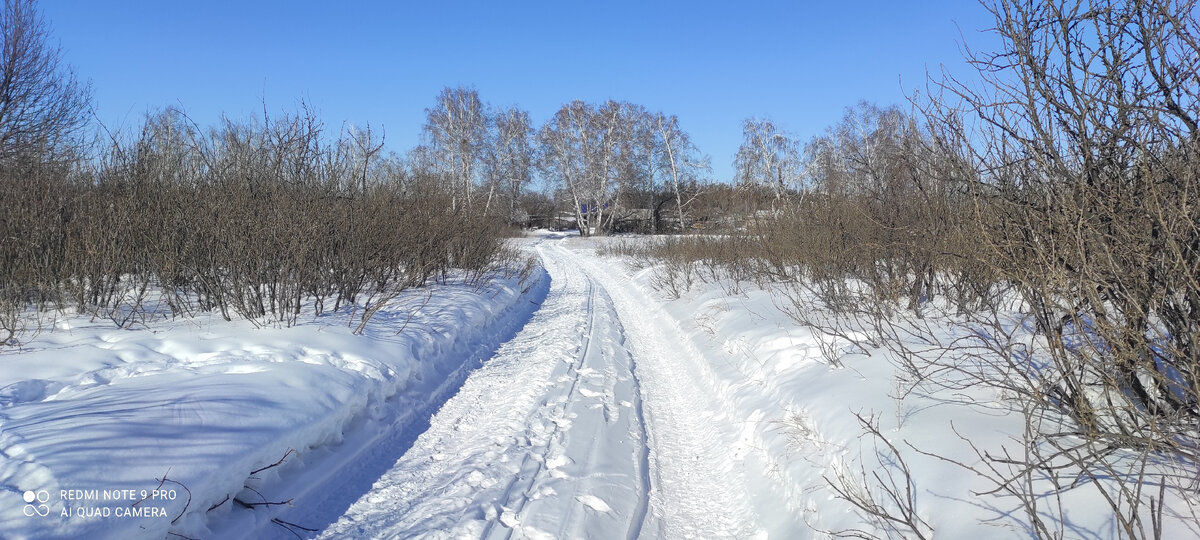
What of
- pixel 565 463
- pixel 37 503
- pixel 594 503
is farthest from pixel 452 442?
pixel 37 503

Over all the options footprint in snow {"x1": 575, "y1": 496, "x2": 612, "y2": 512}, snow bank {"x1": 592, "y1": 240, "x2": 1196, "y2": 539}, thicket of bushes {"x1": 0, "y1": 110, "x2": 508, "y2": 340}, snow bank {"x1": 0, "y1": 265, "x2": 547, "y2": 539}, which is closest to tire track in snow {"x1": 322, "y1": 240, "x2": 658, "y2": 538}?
footprint in snow {"x1": 575, "y1": 496, "x2": 612, "y2": 512}

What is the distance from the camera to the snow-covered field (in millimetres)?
2881

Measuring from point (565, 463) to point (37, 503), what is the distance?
2.80 meters

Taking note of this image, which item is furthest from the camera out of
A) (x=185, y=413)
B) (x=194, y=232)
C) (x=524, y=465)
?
(x=194, y=232)

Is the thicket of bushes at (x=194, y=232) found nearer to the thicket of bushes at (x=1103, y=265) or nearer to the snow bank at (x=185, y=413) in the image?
the snow bank at (x=185, y=413)

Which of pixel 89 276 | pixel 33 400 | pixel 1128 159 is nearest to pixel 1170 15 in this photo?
pixel 1128 159

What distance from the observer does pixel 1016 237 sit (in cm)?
325

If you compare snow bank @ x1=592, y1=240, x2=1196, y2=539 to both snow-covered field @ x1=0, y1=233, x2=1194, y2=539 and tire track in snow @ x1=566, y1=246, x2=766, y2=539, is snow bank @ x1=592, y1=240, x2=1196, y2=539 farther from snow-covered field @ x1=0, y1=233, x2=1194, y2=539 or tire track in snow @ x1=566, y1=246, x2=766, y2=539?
tire track in snow @ x1=566, y1=246, x2=766, y2=539

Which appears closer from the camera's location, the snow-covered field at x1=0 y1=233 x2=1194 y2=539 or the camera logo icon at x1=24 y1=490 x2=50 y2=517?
the camera logo icon at x1=24 y1=490 x2=50 y2=517

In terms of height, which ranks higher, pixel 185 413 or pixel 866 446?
pixel 185 413

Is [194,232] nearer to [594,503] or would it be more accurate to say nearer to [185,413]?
[185,413]

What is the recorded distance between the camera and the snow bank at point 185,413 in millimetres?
2719

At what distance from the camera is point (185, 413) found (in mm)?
3637

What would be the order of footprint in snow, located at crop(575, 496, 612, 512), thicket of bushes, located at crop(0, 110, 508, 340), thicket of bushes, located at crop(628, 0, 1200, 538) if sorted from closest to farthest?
thicket of bushes, located at crop(628, 0, 1200, 538) < footprint in snow, located at crop(575, 496, 612, 512) < thicket of bushes, located at crop(0, 110, 508, 340)
